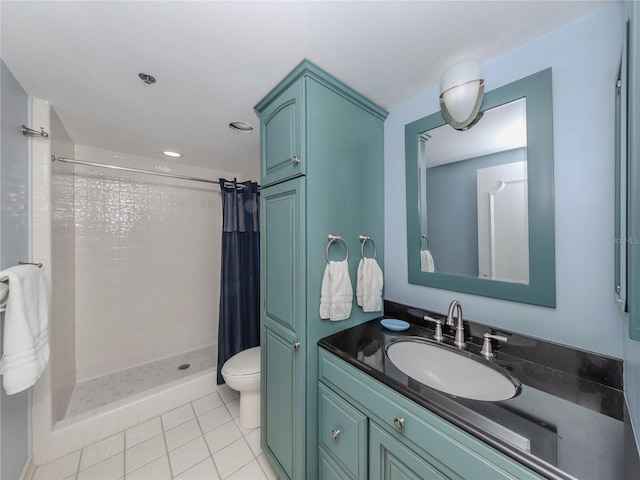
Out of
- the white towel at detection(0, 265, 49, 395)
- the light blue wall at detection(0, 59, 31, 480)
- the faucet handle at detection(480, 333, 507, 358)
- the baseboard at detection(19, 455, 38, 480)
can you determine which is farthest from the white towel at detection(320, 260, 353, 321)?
the baseboard at detection(19, 455, 38, 480)

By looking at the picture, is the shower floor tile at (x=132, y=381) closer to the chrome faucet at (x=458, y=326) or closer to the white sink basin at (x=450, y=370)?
the white sink basin at (x=450, y=370)

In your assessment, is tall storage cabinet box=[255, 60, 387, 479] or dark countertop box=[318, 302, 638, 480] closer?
dark countertop box=[318, 302, 638, 480]

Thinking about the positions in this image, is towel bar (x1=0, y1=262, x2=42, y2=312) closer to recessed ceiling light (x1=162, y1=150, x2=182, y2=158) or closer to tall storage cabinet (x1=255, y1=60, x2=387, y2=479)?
tall storage cabinet (x1=255, y1=60, x2=387, y2=479)

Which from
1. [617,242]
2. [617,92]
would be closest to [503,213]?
[617,242]

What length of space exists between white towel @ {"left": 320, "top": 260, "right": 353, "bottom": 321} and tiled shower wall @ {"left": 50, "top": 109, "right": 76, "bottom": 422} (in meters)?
1.70

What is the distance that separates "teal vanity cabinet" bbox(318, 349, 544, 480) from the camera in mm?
609

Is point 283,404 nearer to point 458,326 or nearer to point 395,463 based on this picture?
point 395,463

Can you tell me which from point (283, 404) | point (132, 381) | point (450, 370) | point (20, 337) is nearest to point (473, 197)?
point (450, 370)

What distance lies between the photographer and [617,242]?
77cm

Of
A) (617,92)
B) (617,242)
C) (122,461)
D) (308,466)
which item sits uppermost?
(617,92)

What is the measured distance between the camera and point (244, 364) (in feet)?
5.83

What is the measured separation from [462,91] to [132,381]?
3.09m

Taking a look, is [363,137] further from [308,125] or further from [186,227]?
[186,227]

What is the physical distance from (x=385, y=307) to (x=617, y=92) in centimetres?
128
